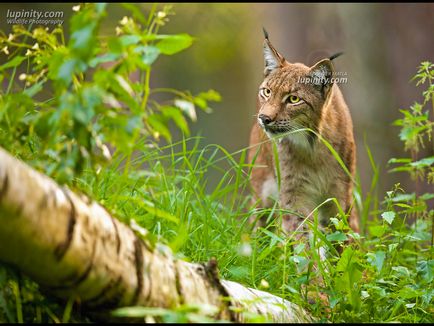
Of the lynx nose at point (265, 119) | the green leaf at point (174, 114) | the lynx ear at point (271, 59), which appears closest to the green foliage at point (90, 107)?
the green leaf at point (174, 114)

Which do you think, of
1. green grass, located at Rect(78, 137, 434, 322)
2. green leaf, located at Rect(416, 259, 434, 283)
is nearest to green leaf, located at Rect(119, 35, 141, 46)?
green grass, located at Rect(78, 137, 434, 322)

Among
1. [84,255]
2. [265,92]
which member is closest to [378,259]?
[84,255]

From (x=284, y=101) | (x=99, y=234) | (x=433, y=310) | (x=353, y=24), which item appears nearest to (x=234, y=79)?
(x=353, y=24)

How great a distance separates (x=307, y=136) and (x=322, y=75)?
442 millimetres

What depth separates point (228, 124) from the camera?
13406mm

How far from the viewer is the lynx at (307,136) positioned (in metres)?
4.45

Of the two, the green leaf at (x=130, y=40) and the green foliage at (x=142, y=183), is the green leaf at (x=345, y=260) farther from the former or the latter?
the green leaf at (x=130, y=40)

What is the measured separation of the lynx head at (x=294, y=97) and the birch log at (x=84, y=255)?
2.08 meters

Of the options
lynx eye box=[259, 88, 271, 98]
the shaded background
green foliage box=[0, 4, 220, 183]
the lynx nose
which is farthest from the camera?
the shaded background

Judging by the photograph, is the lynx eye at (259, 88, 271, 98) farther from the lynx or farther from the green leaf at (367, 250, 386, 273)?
the green leaf at (367, 250, 386, 273)

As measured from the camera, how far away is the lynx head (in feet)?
14.3

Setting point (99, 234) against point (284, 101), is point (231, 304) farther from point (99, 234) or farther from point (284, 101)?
point (284, 101)

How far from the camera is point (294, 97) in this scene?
4461 millimetres

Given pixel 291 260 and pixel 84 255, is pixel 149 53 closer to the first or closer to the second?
pixel 84 255
